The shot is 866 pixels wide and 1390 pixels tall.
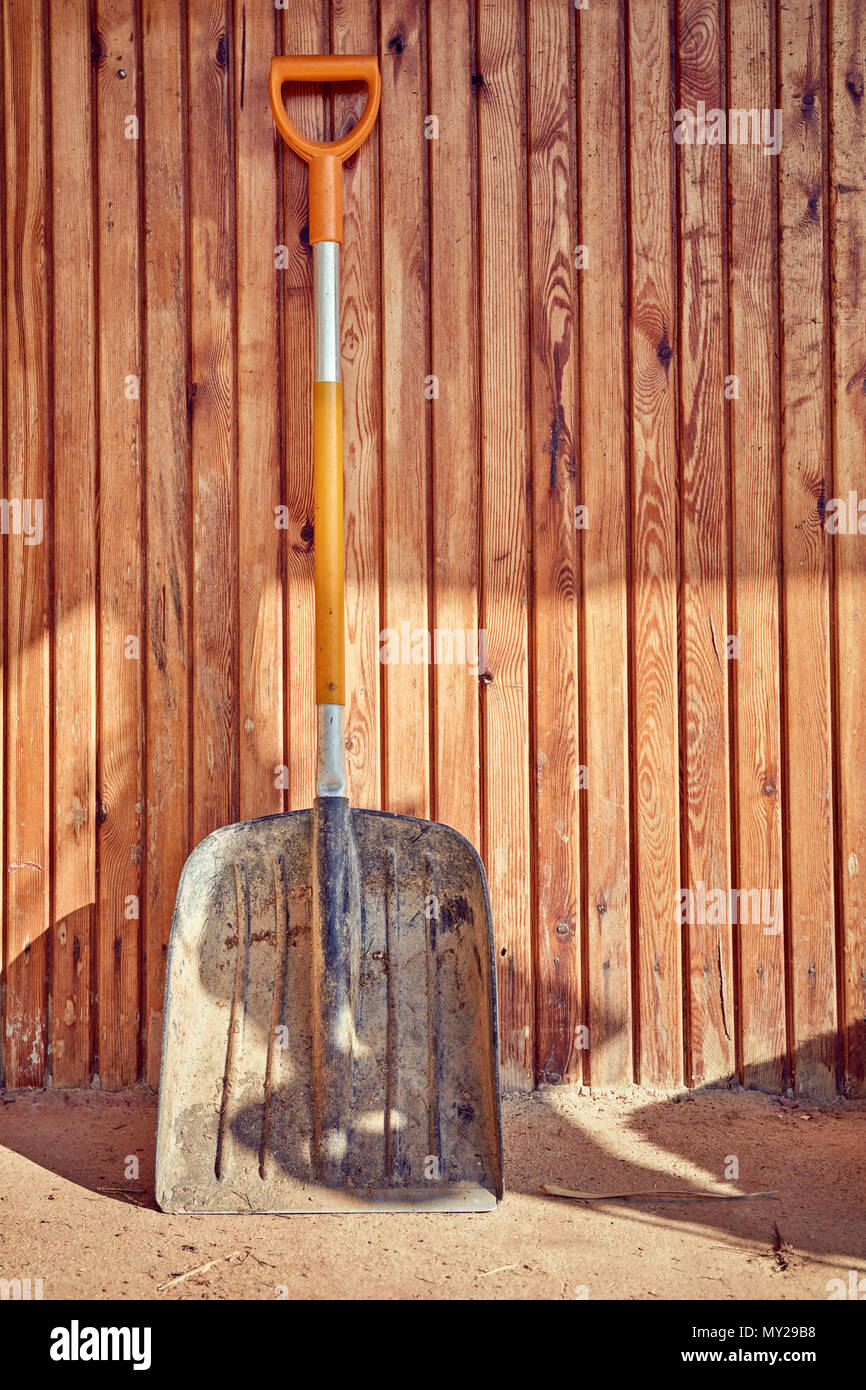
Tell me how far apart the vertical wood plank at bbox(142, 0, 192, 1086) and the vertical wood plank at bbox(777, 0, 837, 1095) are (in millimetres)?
1435

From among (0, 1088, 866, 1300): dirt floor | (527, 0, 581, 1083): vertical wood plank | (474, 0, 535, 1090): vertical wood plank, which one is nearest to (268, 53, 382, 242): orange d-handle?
(474, 0, 535, 1090): vertical wood plank

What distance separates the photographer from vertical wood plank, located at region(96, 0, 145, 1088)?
2191 millimetres

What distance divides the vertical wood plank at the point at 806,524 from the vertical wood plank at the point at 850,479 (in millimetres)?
28

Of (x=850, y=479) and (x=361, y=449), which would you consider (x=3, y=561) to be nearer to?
(x=361, y=449)

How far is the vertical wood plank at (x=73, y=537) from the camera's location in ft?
7.22

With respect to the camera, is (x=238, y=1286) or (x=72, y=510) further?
(x=72, y=510)

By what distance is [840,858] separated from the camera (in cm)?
218

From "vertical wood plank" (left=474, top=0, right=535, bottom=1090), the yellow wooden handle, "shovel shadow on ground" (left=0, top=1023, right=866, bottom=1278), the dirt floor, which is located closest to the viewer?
the dirt floor

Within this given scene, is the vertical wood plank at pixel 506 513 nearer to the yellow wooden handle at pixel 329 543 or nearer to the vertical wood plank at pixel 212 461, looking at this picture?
the yellow wooden handle at pixel 329 543

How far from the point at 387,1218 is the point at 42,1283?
586 millimetres

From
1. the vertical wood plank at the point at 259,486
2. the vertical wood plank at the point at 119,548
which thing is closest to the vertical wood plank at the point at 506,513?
A: the vertical wood plank at the point at 259,486

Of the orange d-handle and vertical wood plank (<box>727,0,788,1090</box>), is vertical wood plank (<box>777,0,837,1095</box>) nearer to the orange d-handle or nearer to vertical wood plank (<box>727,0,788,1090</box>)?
vertical wood plank (<box>727,0,788,1090</box>)

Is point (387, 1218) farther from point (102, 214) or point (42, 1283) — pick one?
point (102, 214)

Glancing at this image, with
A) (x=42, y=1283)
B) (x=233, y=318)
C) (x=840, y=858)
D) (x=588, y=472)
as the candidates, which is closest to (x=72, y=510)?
(x=233, y=318)
